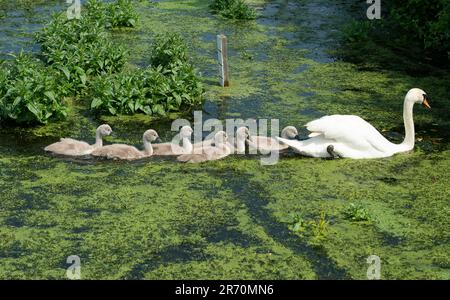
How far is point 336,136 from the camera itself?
1025 centimetres

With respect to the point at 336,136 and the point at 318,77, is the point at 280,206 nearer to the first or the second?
the point at 336,136

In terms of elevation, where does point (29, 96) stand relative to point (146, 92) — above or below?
above

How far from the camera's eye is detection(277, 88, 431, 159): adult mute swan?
1024 cm

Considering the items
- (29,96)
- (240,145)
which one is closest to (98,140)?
(29,96)

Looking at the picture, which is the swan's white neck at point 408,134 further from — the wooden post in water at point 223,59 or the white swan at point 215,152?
the wooden post in water at point 223,59

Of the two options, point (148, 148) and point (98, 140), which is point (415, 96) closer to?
point (148, 148)

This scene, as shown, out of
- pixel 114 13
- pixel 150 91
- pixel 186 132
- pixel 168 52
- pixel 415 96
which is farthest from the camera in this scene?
pixel 114 13

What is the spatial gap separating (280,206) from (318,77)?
4.93 metres

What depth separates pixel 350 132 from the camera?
10211 mm

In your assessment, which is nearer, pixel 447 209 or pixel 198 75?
pixel 447 209

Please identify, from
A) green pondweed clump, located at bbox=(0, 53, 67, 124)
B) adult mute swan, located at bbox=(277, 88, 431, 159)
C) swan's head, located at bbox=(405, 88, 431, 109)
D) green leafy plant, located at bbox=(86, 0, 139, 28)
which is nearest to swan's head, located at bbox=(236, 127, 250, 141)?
adult mute swan, located at bbox=(277, 88, 431, 159)

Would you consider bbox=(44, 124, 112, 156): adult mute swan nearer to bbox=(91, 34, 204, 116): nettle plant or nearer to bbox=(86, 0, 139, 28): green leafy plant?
bbox=(91, 34, 204, 116): nettle plant

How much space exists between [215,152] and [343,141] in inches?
58.8

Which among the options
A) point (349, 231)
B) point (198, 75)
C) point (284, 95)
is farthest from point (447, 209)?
point (198, 75)
